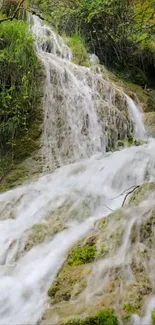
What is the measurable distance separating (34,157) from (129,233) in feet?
9.64

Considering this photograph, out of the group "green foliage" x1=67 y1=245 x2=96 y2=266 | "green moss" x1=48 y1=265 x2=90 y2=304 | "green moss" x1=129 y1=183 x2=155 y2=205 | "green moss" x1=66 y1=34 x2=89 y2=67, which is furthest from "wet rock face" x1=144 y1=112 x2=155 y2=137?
"green moss" x1=48 y1=265 x2=90 y2=304

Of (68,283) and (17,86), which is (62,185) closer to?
(68,283)

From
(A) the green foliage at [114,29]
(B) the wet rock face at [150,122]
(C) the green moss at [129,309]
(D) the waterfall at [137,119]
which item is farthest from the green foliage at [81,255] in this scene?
(A) the green foliage at [114,29]

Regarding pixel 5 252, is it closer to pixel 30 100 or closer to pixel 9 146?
pixel 9 146

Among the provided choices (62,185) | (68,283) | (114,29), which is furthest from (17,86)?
(114,29)

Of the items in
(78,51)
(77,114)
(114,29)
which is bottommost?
(77,114)

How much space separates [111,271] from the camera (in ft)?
8.59

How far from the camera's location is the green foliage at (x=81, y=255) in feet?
9.46

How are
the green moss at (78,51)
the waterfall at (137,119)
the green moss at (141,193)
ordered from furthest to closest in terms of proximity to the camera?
1. the green moss at (78,51)
2. the waterfall at (137,119)
3. the green moss at (141,193)

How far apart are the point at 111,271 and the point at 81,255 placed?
0.37m

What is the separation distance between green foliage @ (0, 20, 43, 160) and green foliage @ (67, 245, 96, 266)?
2907 millimetres

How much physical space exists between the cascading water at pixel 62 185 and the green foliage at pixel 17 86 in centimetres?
23

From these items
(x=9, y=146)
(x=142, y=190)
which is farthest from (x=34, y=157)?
(x=142, y=190)

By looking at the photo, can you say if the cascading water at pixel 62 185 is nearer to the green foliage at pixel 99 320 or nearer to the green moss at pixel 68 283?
the green moss at pixel 68 283
